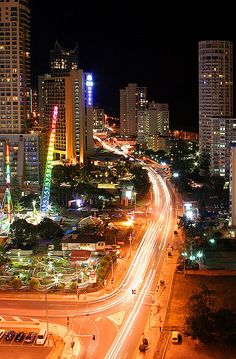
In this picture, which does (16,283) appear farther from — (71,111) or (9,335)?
(71,111)

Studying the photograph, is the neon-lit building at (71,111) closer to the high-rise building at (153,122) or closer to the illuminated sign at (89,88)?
the illuminated sign at (89,88)

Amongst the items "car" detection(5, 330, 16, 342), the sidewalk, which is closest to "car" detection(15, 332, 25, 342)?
"car" detection(5, 330, 16, 342)

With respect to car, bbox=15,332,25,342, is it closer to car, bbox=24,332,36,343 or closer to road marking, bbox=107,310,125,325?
car, bbox=24,332,36,343

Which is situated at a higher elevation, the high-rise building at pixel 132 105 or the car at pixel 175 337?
the high-rise building at pixel 132 105

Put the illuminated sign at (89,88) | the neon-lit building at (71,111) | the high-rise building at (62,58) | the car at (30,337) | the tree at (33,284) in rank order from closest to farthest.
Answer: the car at (30,337) → the tree at (33,284) → the neon-lit building at (71,111) → the illuminated sign at (89,88) → the high-rise building at (62,58)

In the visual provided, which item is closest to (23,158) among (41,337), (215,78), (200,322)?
(215,78)

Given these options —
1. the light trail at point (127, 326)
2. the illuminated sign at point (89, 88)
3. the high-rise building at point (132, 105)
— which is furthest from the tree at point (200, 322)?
the high-rise building at point (132, 105)

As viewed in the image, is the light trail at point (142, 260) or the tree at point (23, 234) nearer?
the light trail at point (142, 260)

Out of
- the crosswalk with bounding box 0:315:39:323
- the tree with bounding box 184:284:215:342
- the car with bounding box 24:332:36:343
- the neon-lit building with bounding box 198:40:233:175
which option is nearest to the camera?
the tree with bounding box 184:284:215:342
